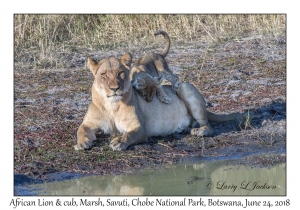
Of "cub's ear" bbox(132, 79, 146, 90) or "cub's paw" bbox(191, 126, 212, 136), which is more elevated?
"cub's ear" bbox(132, 79, 146, 90)

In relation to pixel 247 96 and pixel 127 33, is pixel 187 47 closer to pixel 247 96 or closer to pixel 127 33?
pixel 127 33

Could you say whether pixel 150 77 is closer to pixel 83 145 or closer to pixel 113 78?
pixel 113 78

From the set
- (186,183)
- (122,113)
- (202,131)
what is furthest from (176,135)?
(186,183)

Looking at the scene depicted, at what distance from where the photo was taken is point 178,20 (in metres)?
12.2

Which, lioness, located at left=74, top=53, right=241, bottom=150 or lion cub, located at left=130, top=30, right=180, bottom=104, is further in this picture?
lion cub, located at left=130, top=30, right=180, bottom=104

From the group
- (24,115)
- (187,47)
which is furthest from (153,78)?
(187,47)

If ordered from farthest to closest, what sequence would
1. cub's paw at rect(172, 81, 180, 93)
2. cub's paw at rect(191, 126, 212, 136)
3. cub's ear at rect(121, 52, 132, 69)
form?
cub's paw at rect(172, 81, 180, 93), cub's paw at rect(191, 126, 212, 136), cub's ear at rect(121, 52, 132, 69)

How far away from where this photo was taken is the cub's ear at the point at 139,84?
25.6 ft

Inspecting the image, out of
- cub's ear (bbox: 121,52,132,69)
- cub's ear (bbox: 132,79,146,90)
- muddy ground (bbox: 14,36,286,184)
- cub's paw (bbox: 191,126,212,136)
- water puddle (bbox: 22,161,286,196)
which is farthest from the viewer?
cub's paw (bbox: 191,126,212,136)

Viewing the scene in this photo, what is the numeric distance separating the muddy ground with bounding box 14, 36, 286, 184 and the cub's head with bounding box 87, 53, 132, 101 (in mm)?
569

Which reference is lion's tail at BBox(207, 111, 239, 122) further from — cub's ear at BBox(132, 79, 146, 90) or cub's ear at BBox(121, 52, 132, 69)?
cub's ear at BBox(121, 52, 132, 69)

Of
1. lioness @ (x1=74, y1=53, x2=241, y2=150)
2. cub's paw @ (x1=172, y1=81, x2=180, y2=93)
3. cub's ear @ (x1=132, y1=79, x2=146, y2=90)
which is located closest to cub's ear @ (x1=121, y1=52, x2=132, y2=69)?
lioness @ (x1=74, y1=53, x2=241, y2=150)

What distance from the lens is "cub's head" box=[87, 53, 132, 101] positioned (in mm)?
7219

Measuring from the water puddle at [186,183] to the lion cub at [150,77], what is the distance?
3.86 feet
